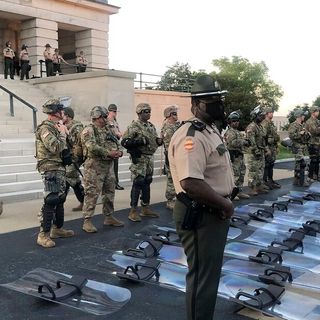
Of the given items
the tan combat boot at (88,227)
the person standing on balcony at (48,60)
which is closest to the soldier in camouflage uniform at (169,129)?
the tan combat boot at (88,227)

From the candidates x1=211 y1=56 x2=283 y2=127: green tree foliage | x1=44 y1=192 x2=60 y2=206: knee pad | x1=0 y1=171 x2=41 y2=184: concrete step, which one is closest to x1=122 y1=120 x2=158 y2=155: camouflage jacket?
x1=44 y1=192 x2=60 y2=206: knee pad

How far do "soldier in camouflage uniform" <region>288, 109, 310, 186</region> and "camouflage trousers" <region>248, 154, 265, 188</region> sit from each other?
4.99 ft

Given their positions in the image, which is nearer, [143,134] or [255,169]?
[143,134]

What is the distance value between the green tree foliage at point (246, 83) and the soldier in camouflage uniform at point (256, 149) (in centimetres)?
1845

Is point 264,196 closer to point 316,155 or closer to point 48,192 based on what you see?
point 316,155

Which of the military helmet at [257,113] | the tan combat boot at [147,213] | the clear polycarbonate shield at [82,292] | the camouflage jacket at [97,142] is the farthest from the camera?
the military helmet at [257,113]

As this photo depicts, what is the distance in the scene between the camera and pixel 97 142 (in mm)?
6508

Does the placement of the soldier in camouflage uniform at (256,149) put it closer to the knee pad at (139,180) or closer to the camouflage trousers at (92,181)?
the knee pad at (139,180)

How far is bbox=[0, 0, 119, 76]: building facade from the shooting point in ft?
73.6

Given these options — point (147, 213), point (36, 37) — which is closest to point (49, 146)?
point (147, 213)

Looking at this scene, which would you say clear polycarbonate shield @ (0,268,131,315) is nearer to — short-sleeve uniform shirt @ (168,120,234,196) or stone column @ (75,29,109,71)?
short-sleeve uniform shirt @ (168,120,234,196)

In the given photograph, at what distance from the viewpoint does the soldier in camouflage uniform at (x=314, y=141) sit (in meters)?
11.3

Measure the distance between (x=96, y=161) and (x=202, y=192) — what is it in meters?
3.96

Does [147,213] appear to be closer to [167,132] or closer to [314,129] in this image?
[167,132]
